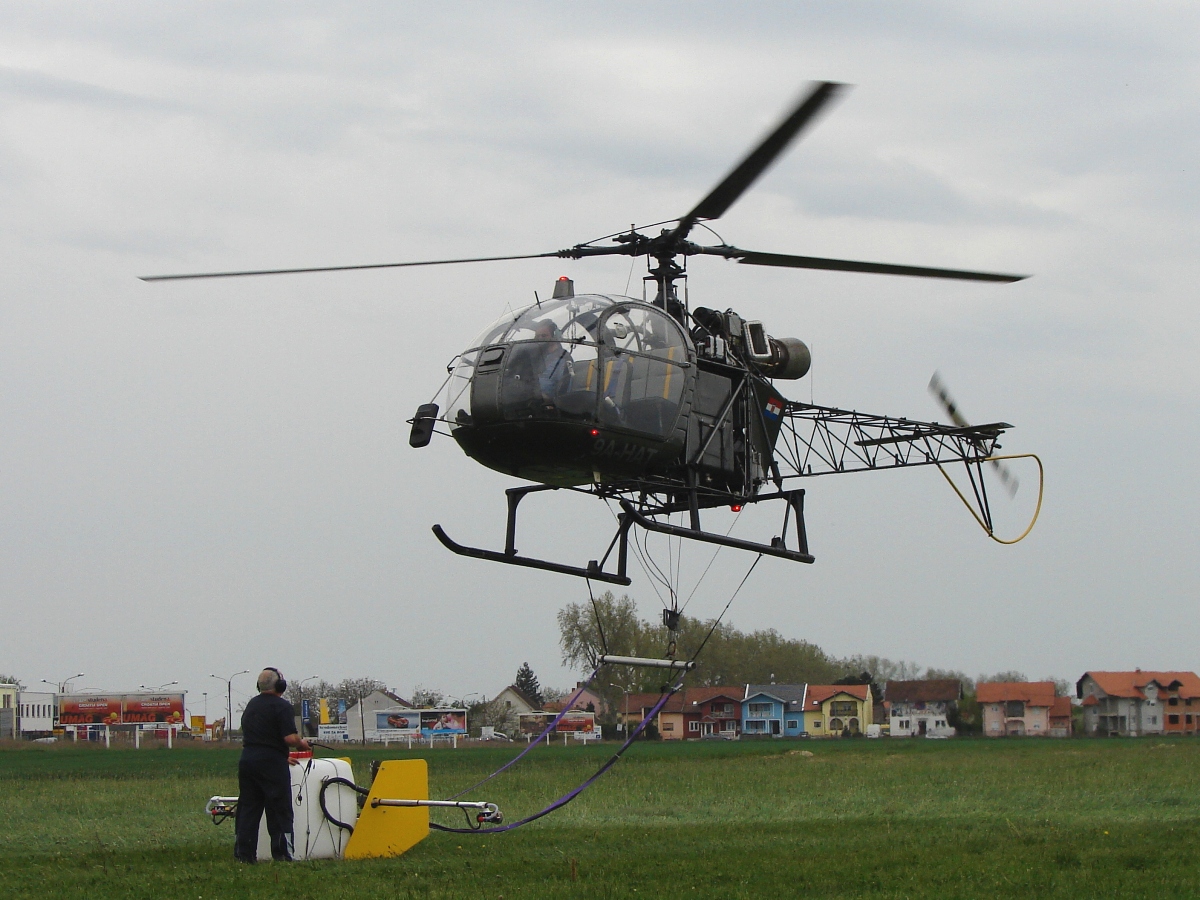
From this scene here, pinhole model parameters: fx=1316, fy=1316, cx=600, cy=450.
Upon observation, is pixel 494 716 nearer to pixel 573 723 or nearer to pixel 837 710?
pixel 573 723

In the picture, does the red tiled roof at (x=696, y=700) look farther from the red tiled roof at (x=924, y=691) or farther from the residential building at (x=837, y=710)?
the red tiled roof at (x=924, y=691)

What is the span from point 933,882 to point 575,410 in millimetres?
5618

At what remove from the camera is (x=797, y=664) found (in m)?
129

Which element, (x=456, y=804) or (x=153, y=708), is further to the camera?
(x=153, y=708)

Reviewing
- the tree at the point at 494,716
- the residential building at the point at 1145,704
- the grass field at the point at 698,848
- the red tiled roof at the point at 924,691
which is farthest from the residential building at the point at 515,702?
the grass field at the point at 698,848

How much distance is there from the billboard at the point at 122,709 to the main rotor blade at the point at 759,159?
9693 cm

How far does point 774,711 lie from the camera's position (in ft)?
376

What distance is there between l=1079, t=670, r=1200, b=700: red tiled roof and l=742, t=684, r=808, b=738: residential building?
25592 mm

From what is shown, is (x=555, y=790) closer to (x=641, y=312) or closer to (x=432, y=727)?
(x=641, y=312)

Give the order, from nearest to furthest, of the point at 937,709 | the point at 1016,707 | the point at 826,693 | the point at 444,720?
1. the point at 444,720
2. the point at 1016,707
3. the point at 826,693
4. the point at 937,709

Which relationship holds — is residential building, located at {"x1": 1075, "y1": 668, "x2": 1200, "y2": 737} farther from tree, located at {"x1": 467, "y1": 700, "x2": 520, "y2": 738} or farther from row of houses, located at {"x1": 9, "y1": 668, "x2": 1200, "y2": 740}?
tree, located at {"x1": 467, "y1": 700, "x2": 520, "y2": 738}

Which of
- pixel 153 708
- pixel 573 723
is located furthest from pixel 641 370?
pixel 153 708

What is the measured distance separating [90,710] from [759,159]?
10512 centimetres

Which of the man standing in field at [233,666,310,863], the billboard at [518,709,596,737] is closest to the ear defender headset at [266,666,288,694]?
the man standing in field at [233,666,310,863]
